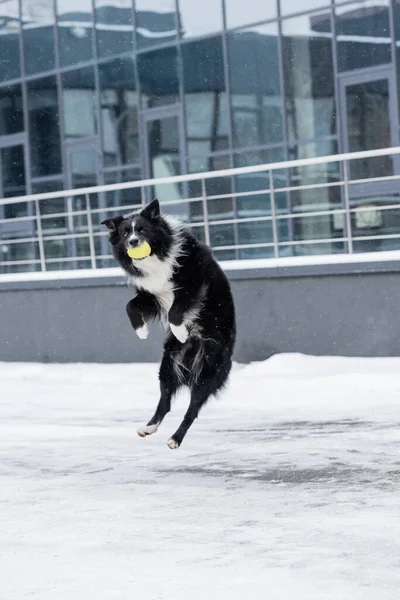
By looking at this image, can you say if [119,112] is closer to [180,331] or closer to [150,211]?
[150,211]

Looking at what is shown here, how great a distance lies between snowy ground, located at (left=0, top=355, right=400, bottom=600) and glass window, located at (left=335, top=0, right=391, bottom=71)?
7252 millimetres

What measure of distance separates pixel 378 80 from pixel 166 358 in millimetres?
10587

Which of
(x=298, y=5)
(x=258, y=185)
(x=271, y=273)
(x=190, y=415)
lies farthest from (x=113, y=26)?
(x=190, y=415)

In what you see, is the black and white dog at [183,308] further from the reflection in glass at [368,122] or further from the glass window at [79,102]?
the glass window at [79,102]

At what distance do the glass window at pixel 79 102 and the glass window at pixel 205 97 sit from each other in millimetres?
2492

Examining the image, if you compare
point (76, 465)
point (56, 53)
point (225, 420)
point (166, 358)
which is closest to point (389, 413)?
point (225, 420)

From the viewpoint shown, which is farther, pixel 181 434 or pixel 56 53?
pixel 56 53

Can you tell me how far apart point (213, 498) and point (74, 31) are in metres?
17.8

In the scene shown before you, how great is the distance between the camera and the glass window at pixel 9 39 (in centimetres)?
2459

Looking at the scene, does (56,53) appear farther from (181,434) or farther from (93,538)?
(93,538)

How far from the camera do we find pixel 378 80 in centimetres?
→ 1828

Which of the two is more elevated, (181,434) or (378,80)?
(378,80)

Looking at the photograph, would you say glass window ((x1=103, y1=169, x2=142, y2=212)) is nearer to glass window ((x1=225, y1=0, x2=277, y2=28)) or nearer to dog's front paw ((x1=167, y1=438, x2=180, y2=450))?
glass window ((x1=225, y1=0, x2=277, y2=28))

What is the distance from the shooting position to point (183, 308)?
27.6 ft
